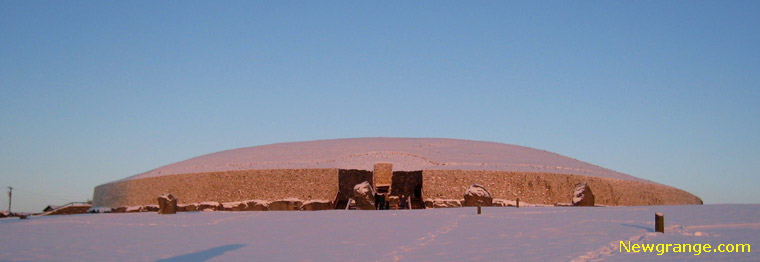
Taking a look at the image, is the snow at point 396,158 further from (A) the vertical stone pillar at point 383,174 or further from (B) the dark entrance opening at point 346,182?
(B) the dark entrance opening at point 346,182

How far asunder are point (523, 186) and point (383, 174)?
6.16m

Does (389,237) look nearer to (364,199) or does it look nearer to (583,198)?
(364,199)

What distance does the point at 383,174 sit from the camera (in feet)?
97.8

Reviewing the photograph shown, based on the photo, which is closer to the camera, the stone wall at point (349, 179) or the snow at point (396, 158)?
the stone wall at point (349, 179)

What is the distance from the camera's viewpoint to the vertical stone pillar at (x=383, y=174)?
29734 mm

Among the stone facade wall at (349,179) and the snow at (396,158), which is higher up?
the snow at (396,158)

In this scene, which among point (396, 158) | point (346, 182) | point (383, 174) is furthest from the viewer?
point (396, 158)

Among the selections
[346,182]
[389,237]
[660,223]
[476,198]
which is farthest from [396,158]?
[660,223]

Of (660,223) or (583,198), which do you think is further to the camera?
(583,198)

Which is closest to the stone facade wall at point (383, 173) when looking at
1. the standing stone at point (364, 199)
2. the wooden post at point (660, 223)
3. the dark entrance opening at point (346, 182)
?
the dark entrance opening at point (346, 182)

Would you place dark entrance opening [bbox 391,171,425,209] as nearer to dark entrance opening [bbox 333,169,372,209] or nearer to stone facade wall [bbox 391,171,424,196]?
stone facade wall [bbox 391,171,424,196]

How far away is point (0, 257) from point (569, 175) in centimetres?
2302

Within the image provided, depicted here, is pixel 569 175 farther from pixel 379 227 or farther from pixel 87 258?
pixel 87 258

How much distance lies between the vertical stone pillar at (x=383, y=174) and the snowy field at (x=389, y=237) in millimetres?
11306
